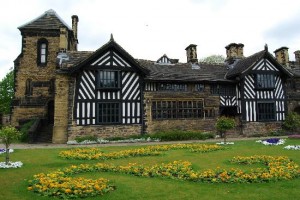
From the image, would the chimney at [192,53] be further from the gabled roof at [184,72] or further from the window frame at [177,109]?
the window frame at [177,109]

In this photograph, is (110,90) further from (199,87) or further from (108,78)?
(199,87)

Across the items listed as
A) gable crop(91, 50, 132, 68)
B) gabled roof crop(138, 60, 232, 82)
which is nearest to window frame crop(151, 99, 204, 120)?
gabled roof crop(138, 60, 232, 82)

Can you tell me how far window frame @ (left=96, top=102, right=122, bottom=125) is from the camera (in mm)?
23516

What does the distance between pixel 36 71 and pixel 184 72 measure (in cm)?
1506

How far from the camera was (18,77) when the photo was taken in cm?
2867

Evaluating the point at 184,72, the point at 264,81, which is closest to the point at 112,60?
the point at 184,72

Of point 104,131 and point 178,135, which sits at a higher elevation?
point 104,131

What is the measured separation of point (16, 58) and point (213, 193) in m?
27.5

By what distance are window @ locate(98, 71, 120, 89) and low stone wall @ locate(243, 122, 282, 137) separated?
12.9m

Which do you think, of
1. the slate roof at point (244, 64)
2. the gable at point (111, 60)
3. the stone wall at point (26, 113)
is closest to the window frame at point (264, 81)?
the slate roof at point (244, 64)

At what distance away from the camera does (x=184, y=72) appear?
28.1m

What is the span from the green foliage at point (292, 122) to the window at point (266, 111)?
4.26 feet

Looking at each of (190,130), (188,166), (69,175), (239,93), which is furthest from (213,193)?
(239,93)

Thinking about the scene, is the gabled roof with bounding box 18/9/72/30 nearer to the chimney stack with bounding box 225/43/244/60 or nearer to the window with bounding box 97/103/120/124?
the window with bounding box 97/103/120/124
